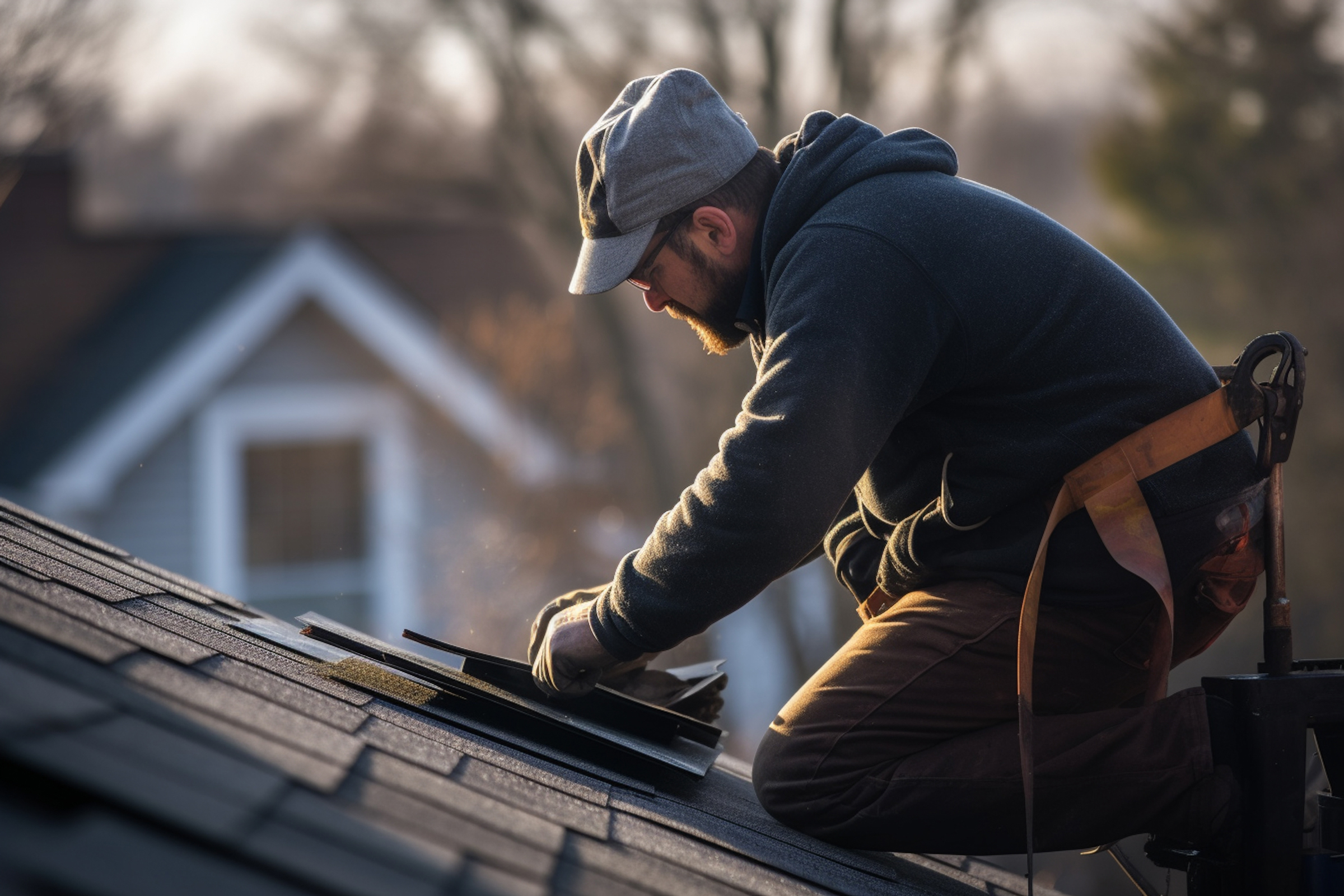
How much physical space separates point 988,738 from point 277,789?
1471mm

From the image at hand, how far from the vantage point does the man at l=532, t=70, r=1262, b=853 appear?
2.07m

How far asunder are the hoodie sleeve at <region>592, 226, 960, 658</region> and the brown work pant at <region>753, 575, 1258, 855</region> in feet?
1.18

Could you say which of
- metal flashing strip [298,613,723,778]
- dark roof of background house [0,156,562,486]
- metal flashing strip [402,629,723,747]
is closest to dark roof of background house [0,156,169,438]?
dark roof of background house [0,156,562,486]

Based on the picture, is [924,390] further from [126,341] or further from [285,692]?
[126,341]

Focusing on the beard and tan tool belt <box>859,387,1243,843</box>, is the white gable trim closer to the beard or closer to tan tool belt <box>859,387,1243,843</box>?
the beard

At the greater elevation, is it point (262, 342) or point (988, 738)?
point (262, 342)

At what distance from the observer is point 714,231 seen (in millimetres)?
2439

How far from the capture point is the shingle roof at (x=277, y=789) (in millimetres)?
1107

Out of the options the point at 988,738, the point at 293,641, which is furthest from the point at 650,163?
the point at 988,738

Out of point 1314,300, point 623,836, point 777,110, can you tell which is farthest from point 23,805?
point 1314,300

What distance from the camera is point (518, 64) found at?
522 inches

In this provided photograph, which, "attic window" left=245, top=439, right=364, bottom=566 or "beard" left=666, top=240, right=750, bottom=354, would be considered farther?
"attic window" left=245, top=439, right=364, bottom=566

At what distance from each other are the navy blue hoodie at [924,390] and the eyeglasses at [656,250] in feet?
0.60

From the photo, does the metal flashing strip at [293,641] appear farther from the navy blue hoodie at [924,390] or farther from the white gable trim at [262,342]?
the white gable trim at [262,342]
